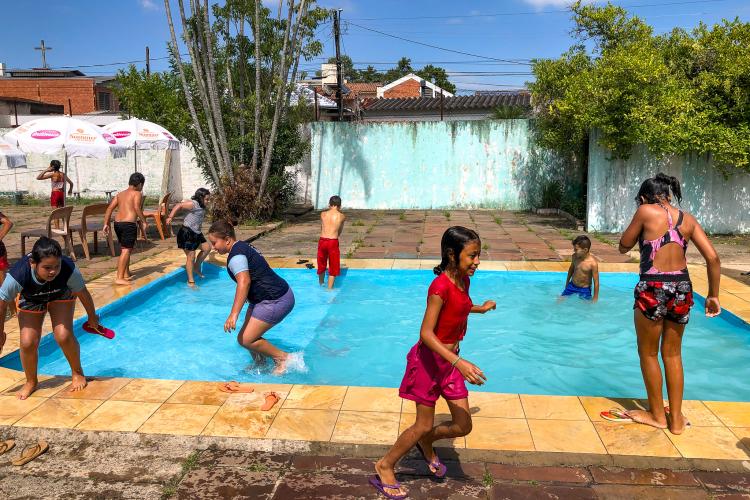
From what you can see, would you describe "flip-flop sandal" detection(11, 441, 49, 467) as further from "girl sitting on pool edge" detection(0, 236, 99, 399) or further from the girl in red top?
the girl in red top

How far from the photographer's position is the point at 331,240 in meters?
9.07

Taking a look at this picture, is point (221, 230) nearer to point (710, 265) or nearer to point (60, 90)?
point (710, 265)

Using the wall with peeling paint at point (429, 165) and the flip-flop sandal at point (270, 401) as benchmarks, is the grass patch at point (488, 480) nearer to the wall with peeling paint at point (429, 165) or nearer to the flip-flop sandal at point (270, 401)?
the flip-flop sandal at point (270, 401)

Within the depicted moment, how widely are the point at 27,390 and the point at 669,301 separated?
4.86 m

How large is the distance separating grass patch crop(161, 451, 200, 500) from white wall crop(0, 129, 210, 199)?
1700 cm

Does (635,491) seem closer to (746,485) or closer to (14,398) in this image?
(746,485)

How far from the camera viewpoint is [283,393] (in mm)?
4930

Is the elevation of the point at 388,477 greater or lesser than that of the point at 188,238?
lesser

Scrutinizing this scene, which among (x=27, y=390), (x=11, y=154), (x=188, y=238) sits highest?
(x=11, y=154)

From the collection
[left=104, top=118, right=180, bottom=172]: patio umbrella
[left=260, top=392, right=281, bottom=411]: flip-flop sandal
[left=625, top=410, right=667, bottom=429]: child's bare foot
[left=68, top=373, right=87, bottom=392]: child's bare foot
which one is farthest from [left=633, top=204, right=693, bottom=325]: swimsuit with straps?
[left=104, top=118, right=180, bottom=172]: patio umbrella

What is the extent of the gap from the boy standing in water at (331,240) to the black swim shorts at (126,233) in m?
2.68

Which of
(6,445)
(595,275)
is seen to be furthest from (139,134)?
(6,445)

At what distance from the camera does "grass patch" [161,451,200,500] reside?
12.1ft

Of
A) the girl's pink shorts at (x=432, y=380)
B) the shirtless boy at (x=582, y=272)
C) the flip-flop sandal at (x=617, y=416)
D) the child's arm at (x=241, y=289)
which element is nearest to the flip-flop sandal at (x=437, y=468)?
the girl's pink shorts at (x=432, y=380)
